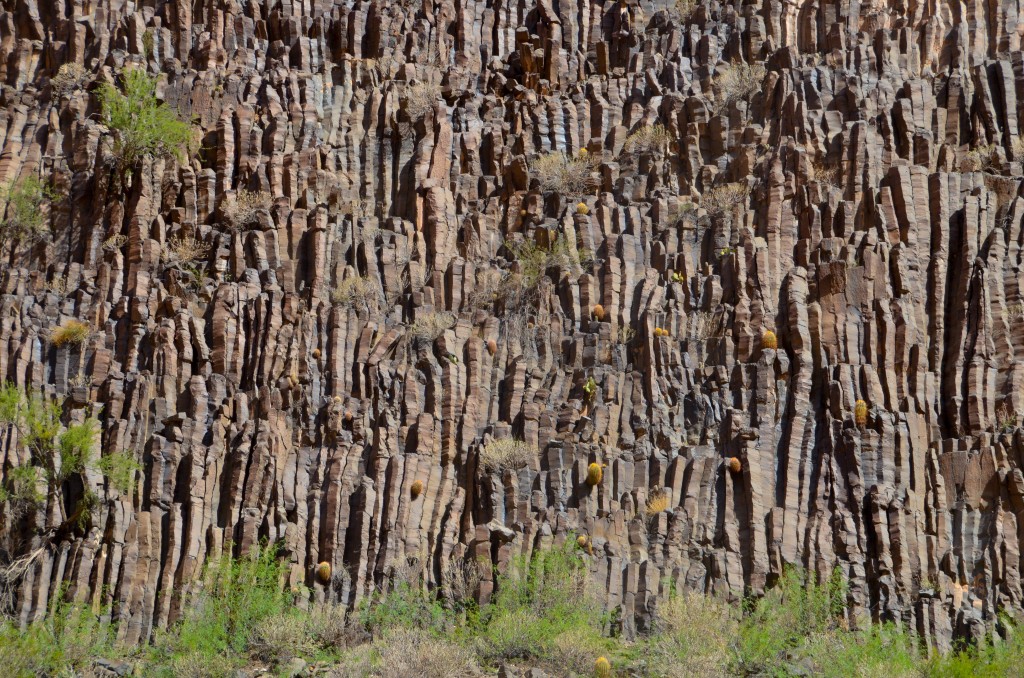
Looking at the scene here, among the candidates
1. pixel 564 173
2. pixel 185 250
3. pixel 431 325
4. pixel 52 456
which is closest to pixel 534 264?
pixel 431 325

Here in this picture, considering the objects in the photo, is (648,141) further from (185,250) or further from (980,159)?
(185,250)

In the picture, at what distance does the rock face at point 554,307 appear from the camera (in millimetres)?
22828

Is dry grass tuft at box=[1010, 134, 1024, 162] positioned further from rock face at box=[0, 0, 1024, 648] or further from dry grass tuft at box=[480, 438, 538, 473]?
dry grass tuft at box=[480, 438, 538, 473]

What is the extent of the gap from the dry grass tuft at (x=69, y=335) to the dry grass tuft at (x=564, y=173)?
9.43m

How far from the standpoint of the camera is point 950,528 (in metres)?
22.7

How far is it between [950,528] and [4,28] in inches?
930

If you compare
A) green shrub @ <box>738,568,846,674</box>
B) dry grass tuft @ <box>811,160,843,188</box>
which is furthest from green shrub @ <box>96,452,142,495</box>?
dry grass tuft @ <box>811,160,843,188</box>

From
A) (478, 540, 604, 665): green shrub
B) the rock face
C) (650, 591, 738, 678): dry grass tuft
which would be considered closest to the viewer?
(650, 591, 738, 678): dry grass tuft

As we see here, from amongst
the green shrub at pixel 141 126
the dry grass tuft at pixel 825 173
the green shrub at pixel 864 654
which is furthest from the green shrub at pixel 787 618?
the green shrub at pixel 141 126

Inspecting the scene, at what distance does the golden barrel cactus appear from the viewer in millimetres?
23250

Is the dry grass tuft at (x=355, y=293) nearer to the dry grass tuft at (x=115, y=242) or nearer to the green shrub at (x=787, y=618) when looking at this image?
the dry grass tuft at (x=115, y=242)

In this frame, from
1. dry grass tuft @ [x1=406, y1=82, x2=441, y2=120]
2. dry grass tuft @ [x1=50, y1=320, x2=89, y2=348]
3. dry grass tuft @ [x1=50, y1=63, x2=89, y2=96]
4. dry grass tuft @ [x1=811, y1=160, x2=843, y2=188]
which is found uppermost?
dry grass tuft @ [x1=50, y1=63, x2=89, y2=96]

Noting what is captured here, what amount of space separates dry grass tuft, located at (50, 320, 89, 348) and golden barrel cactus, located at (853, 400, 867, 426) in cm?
1382

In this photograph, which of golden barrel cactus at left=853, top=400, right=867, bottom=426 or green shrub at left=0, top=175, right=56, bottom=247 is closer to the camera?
A: golden barrel cactus at left=853, top=400, right=867, bottom=426
